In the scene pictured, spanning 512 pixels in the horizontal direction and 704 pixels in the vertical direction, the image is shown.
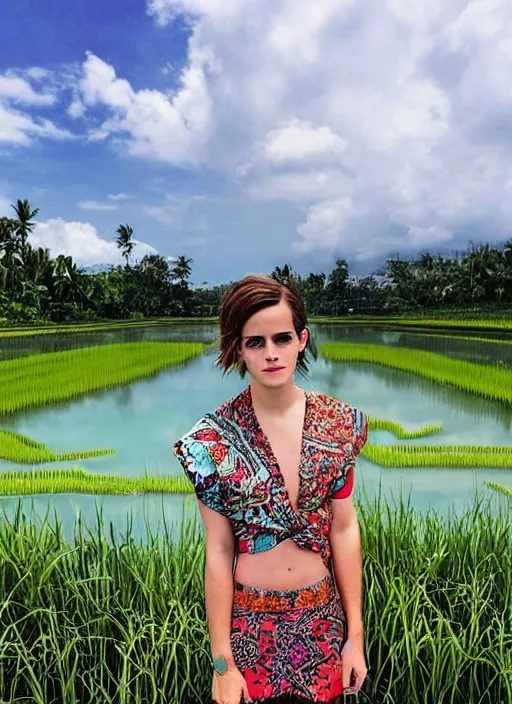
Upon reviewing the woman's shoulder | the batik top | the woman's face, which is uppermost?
the woman's face

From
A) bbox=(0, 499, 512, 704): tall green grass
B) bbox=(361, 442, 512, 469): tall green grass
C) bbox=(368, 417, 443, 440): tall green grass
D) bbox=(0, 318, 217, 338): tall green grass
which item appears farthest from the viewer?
bbox=(0, 318, 217, 338): tall green grass

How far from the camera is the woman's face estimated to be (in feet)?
2.29

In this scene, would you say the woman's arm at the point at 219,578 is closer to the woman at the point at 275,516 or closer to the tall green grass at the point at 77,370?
the woman at the point at 275,516

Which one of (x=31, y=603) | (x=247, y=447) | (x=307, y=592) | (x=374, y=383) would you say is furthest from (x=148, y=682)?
(x=374, y=383)

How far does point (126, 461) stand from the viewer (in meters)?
2.54

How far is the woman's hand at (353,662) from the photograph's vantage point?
76cm

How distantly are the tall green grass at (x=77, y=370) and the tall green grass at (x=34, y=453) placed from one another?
0.37 metres

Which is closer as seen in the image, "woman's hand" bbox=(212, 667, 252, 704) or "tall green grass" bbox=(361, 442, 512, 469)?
"woman's hand" bbox=(212, 667, 252, 704)

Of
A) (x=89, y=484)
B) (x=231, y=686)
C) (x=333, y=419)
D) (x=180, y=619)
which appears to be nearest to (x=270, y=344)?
(x=333, y=419)

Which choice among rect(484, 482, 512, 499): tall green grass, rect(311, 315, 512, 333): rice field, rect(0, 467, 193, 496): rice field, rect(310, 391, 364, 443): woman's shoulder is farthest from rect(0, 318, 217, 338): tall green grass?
rect(310, 391, 364, 443): woman's shoulder

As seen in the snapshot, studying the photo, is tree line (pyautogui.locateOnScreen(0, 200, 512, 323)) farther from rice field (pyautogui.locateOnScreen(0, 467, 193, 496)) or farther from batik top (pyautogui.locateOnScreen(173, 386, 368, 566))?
batik top (pyautogui.locateOnScreen(173, 386, 368, 566))

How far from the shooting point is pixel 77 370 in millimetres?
3734

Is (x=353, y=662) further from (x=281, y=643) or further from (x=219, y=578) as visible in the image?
(x=219, y=578)

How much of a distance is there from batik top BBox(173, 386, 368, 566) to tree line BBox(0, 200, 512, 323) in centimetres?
308
